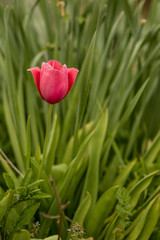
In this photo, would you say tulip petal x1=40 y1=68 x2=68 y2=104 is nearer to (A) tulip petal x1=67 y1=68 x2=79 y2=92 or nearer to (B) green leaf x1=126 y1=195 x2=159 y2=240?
(A) tulip petal x1=67 y1=68 x2=79 y2=92

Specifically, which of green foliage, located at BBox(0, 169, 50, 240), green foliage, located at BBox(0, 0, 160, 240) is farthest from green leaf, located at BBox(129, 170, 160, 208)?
green foliage, located at BBox(0, 169, 50, 240)

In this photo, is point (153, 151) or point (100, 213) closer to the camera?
point (100, 213)

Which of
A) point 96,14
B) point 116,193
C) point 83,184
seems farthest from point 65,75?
Answer: point 83,184

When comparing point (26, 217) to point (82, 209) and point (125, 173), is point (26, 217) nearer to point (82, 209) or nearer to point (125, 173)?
point (82, 209)

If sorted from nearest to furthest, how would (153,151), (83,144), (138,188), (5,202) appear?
1. (5,202)
2. (83,144)
3. (138,188)
4. (153,151)

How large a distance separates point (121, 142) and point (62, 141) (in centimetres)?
30

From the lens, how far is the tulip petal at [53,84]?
60 centimetres

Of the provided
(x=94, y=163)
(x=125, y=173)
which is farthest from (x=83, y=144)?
(x=125, y=173)

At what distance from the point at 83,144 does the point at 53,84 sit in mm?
191

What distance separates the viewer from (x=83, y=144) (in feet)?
2.36

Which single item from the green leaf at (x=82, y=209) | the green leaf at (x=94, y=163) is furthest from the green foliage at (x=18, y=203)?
the green leaf at (x=94, y=163)

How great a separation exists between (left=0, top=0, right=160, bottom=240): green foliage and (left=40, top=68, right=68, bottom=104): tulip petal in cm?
13

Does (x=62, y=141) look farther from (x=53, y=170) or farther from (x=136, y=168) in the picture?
(x=136, y=168)

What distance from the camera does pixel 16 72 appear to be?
48.5 inches
